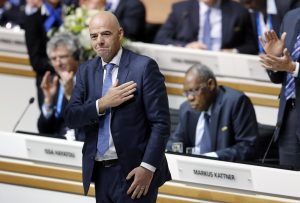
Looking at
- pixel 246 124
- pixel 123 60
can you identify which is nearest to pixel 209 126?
pixel 246 124

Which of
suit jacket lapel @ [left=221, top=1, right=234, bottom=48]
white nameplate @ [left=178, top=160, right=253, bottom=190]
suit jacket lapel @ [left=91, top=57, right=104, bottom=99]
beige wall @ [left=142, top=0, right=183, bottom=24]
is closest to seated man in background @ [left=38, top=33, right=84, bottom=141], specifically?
suit jacket lapel @ [left=221, top=1, right=234, bottom=48]

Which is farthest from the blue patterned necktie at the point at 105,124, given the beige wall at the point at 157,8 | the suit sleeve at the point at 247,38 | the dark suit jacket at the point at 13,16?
the beige wall at the point at 157,8

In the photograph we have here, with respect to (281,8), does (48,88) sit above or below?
below

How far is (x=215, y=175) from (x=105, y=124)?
1078mm

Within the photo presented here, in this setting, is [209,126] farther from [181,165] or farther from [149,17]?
[149,17]

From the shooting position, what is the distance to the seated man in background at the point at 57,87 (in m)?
6.06

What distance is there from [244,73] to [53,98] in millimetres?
1443

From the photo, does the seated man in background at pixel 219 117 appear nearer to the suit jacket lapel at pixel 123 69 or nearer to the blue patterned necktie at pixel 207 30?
the blue patterned necktie at pixel 207 30

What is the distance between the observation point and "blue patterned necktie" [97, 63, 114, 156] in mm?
3805

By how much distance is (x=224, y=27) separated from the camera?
6711 millimetres

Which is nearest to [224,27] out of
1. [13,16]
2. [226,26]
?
[226,26]

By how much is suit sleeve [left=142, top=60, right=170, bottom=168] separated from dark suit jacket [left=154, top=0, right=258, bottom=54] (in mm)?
3036

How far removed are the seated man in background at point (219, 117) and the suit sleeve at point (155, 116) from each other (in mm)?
1533

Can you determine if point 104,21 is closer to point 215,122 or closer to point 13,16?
point 215,122
